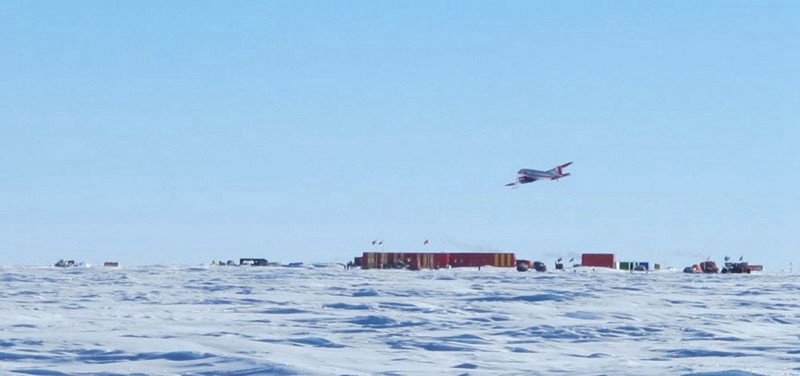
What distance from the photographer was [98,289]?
86.9 ft

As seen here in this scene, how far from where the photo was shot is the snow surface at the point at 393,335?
Result: 1045 centimetres

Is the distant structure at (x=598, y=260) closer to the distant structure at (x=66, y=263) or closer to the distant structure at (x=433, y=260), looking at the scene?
the distant structure at (x=433, y=260)

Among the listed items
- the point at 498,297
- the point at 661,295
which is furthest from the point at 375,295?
the point at 661,295

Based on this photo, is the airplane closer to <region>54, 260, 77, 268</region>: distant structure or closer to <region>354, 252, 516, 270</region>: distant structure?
<region>354, 252, 516, 270</region>: distant structure

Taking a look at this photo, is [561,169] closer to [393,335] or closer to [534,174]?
[534,174]

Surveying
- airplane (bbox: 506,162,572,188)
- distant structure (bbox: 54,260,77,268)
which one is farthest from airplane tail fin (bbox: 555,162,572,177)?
distant structure (bbox: 54,260,77,268)

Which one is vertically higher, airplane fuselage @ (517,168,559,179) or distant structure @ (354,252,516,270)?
airplane fuselage @ (517,168,559,179)

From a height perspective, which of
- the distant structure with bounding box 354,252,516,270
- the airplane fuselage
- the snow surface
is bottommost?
the snow surface

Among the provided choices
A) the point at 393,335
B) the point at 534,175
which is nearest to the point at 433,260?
the point at 534,175

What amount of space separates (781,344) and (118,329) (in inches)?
291

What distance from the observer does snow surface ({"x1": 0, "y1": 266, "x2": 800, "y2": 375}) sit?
34.3ft

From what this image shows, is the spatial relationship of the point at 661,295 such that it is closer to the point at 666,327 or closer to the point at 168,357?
the point at 666,327

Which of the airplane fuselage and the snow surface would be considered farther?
the airplane fuselage

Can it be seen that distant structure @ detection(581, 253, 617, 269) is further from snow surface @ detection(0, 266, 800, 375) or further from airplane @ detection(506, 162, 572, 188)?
snow surface @ detection(0, 266, 800, 375)
